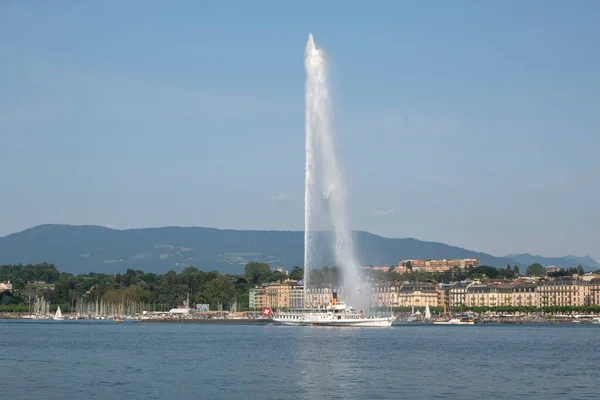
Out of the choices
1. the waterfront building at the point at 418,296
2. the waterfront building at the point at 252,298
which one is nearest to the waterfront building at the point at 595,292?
the waterfront building at the point at 418,296

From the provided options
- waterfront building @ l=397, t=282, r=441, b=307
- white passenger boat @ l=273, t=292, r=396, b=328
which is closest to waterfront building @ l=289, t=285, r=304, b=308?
waterfront building @ l=397, t=282, r=441, b=307

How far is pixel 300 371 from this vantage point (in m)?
40.9

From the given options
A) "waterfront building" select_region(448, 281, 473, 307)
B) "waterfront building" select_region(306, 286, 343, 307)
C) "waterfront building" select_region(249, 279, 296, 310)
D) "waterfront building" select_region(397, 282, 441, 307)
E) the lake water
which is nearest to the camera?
the lake water

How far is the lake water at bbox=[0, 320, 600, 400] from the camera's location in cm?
3362

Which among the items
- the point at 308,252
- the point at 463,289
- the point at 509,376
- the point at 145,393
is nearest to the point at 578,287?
the point at 463,289

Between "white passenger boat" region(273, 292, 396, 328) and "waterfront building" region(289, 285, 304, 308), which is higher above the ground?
"waterfront building" region(289, 285, 304, 308)

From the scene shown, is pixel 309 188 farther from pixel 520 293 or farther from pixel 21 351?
pixel 520 293

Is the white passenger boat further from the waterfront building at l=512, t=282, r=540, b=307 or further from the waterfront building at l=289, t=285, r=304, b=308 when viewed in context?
the waterfront building at l=289, t=285, r=304, b=308

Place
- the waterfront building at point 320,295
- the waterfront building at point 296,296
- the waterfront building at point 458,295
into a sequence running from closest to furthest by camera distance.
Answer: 1. the waterfront building at point 320,295
2. the waterfront building at point 458,295
3. the waterfront building at point 296,296

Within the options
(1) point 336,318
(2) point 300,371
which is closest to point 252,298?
(1) point 336,318

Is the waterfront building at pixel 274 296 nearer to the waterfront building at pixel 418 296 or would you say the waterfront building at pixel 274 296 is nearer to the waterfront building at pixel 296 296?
the waterfront building at pixel 296 296

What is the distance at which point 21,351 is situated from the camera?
56.1 meters

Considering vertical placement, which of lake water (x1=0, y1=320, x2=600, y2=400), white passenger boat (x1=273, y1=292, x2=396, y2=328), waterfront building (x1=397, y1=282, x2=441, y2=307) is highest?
waterfront building (x1=397, y1=282, x2=441, y2=307)

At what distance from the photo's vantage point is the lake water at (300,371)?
110ft
